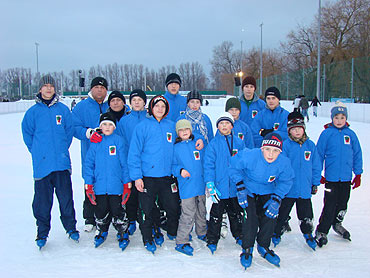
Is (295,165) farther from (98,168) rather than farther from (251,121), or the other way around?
(98,168)

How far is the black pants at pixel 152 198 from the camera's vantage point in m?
3.58

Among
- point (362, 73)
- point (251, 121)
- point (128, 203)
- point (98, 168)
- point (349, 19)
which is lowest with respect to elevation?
point (128, 203)

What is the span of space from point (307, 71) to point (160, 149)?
25.9 meters

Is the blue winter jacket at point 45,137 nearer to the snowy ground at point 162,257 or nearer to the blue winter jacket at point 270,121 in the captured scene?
the snowy ground at point 162,257

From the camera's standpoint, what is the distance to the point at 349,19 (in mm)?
31859

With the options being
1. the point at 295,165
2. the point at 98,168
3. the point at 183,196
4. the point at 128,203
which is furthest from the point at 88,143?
the point at 295,165

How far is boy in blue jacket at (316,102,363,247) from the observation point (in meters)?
3.67

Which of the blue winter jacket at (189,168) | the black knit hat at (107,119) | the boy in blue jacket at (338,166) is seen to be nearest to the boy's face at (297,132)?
the boy in blue jacket at (338,166)

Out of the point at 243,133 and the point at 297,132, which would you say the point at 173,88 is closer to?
the point at 243,133

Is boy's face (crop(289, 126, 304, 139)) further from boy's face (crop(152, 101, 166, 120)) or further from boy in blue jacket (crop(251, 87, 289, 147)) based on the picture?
boy's face (crop(152, 101, 166, 120))

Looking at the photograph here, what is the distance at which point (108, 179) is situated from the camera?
3.63m

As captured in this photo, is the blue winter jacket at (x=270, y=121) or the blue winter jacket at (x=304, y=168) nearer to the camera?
the blue winter jacket at (x=304, y=168)

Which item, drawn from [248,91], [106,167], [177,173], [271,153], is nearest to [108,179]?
[106,167]

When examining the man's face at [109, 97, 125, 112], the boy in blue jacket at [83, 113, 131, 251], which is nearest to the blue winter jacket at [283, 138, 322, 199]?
the boy in blue jacket at [83, 113, 131, 251]
